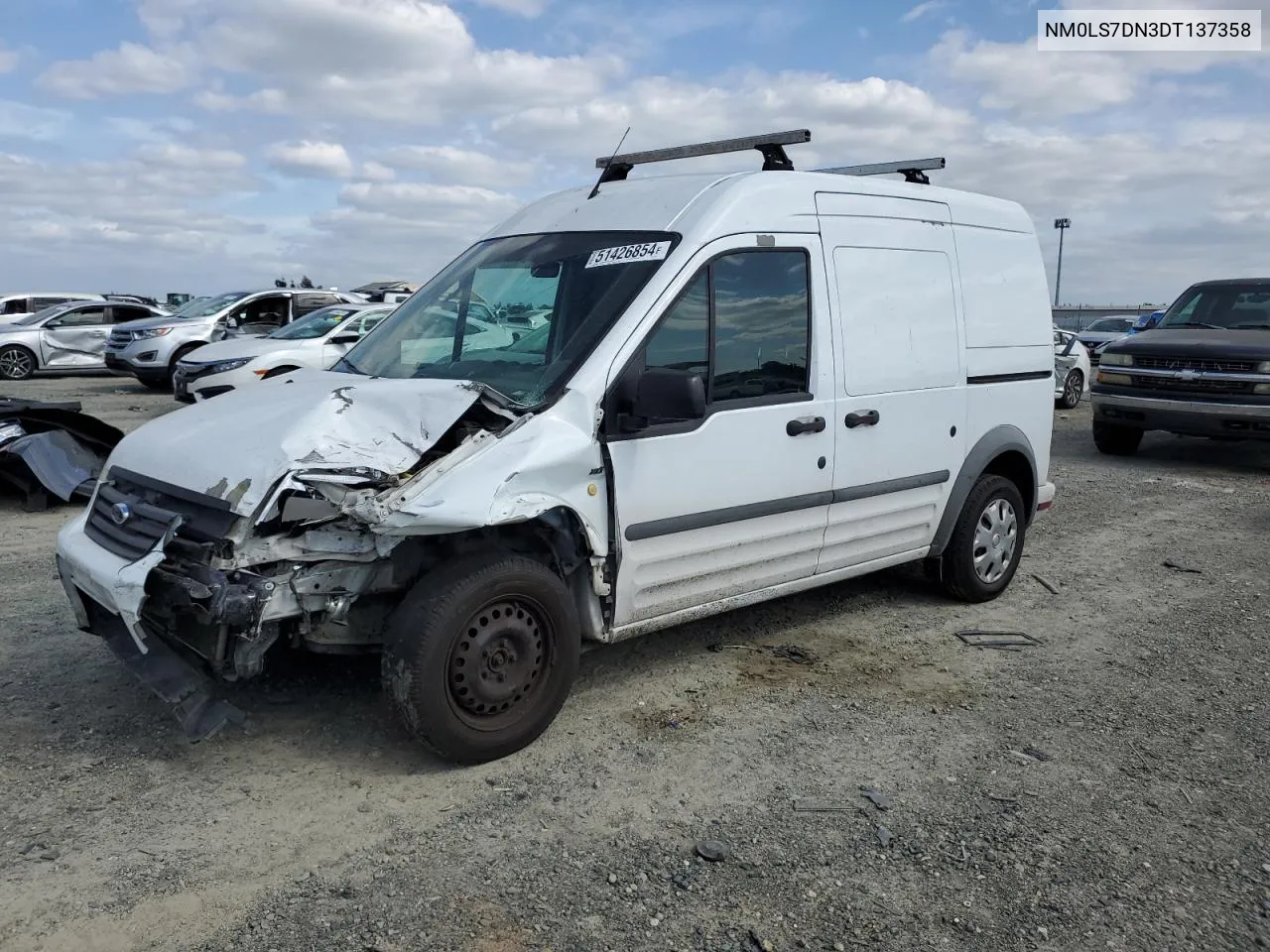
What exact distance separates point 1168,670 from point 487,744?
3365 mm

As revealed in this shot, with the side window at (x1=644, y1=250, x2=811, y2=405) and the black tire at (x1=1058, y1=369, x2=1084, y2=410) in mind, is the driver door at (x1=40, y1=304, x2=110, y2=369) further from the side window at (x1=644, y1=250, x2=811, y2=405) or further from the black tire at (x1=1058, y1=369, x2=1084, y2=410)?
the side window at (x1=644, y1=250, x2=811, y2=405)

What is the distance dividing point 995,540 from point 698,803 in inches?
121

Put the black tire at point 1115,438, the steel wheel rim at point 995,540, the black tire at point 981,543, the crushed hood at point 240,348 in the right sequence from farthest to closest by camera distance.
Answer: the crushed hood at point 240,348
the black tire at point 1115,438
the steel wheel rim at point 995,540
the black tire at point 981,543

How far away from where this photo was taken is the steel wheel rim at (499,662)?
12.0ft

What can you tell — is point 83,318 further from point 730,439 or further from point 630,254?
point 730,439

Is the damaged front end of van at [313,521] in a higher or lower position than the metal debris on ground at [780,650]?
higher

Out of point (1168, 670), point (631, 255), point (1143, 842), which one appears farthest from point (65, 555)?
point (1168, 670)

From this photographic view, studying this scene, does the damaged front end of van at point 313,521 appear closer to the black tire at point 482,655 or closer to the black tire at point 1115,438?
the black tire at point 482,655

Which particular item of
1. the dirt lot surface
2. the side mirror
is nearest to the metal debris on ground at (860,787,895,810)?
the dirt lot surface

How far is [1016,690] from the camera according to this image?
4668 millimetres

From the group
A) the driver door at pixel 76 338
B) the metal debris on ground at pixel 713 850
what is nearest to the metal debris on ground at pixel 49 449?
the metal debris on ground at pixel 713 850

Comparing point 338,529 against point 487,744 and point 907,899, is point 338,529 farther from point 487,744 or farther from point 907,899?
point 907,899

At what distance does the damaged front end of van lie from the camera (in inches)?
136

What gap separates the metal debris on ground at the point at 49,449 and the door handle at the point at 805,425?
5875 millimetres
